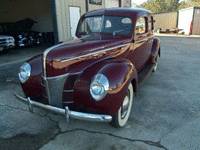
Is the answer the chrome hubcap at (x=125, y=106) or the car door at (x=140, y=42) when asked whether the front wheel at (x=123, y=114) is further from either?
the car door at (x=140, y=42)

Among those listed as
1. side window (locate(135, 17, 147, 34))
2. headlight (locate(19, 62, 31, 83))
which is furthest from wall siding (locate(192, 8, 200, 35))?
headlight (locate(19, 62, 31, 83))

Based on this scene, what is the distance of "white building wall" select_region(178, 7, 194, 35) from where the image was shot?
55.4 feet

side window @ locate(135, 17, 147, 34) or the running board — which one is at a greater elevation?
side window @ locate(135, 17, 147, 34)

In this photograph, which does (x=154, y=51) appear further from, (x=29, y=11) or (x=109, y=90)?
(x=29, y=11)

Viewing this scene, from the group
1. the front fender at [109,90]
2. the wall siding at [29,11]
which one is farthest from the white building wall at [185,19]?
the front fender at [109,90]

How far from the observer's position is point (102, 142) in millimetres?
2199

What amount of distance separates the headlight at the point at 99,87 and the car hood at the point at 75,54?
1.42 ft

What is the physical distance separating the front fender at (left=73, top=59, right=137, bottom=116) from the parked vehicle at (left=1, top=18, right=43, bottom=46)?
9.09 metres

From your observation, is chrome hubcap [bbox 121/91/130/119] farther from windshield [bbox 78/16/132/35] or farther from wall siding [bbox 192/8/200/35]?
wall siding [bbox 192/8/200/35]

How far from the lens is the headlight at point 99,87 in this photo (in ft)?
6.36

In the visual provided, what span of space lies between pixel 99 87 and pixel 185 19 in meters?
19.6

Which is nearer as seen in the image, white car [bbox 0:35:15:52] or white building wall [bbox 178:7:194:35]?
white car [bbox 0:35:15:52]

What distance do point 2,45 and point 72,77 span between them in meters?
7.24

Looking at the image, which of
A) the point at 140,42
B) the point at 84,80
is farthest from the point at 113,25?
the point at 84,80
